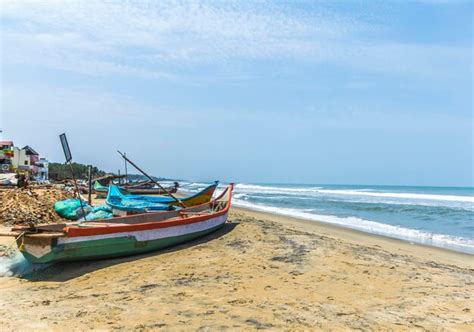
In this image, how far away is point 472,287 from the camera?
717 cm

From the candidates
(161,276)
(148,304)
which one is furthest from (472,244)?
(148,304)

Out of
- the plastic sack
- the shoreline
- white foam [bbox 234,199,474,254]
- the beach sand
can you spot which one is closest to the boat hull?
the beach sand

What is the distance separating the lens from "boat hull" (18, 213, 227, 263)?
7.35 m

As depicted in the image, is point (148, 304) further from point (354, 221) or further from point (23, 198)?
point (354, 221)

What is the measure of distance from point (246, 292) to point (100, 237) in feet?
10.8

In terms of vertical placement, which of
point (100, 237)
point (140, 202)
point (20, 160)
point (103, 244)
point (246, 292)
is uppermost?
point (20, 160)

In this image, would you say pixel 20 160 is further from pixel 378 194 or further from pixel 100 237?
pixel 100 237

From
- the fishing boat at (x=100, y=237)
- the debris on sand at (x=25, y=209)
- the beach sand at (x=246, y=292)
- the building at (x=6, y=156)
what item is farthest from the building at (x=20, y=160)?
the beach sand at (x=246, y=292)

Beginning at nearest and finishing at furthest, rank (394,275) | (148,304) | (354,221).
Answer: (148,304) < (394,275) < (354,221)

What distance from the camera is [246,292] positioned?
6203mm

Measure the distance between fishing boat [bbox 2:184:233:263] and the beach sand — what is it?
25 centimetres

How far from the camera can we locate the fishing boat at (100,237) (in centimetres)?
735

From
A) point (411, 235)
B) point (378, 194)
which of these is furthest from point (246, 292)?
point (378, 194)

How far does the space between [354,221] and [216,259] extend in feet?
39.0
